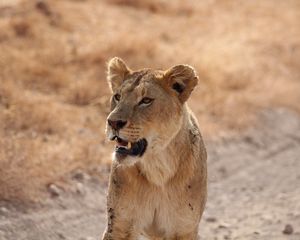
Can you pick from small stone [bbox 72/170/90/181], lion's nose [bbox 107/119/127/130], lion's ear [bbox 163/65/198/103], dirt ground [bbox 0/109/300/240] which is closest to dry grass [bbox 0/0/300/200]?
small stone [bbox 72/170/90/181]

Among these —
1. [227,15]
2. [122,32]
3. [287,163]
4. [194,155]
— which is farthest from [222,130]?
[227,15]

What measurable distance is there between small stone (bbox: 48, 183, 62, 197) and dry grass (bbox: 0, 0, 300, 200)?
94 millimetres

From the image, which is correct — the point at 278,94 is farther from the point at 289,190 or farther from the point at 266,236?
the point at 266,236

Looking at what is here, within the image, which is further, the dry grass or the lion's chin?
the dry grass

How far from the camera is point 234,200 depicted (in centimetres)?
830

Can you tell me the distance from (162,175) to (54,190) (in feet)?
8.52

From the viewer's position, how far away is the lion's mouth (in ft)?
15.4

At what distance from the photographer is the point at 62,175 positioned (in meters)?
7.82

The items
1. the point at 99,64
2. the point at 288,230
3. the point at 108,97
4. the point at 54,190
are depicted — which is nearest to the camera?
the point at 288,230

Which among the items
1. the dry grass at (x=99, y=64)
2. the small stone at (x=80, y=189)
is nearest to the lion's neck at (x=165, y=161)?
the dry grass at (x=99, y=64)

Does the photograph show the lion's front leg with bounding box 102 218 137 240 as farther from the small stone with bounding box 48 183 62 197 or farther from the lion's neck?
the small stone with bounding box 48 183 62 197

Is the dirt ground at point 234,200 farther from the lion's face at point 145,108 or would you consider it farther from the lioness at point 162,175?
the lion's face at point 145,108

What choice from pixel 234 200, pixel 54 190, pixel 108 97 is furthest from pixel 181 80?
pixel 108 97

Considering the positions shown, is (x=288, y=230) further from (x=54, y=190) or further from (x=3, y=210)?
(x=3, y=210)
